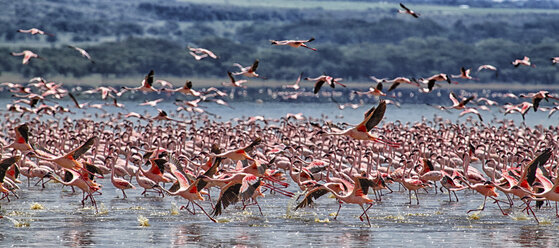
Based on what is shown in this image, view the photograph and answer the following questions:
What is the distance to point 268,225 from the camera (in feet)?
57.8

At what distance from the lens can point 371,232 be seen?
16.9 m

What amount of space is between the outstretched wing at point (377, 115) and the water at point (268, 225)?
6.42 ft

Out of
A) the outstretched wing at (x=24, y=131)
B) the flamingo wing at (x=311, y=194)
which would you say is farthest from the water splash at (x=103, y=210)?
the flamingo wing at (x=311, y=194)

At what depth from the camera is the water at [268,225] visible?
15.8m

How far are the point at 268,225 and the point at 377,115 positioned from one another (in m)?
2.98

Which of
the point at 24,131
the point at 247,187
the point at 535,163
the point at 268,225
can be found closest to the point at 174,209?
the point at 268,225

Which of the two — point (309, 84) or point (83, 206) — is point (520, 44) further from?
point (83, 206)

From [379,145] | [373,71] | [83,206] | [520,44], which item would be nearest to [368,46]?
[373,71]

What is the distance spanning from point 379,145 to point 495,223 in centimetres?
1207

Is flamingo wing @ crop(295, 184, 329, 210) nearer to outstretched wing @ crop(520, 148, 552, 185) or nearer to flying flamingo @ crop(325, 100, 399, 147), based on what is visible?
flying flamingo @ crop(325, 100, 399, 147)

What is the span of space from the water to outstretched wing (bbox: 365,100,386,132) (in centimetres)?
196

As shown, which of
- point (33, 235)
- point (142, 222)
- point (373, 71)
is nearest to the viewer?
point (33, 235)

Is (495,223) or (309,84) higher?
(495,223)

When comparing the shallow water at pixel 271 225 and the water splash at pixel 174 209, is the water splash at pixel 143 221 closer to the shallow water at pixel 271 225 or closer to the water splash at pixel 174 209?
the shallow water at pixel 271 225
